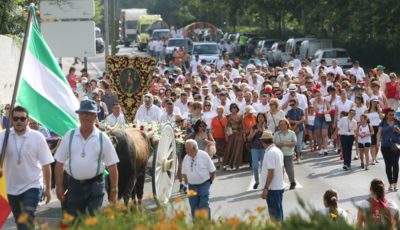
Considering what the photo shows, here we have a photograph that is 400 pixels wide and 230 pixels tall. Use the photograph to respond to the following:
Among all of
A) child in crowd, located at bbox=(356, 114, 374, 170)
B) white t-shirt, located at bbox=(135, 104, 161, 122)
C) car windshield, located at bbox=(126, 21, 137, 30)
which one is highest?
white t-shirt, located at bbox=(135, 104, 161, 122)

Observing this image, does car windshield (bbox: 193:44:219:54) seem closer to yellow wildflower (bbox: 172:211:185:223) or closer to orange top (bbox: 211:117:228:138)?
orange top (bbox: 211:117:228:138)

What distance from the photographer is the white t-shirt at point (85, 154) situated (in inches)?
467

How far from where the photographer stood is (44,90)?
42.5 ft


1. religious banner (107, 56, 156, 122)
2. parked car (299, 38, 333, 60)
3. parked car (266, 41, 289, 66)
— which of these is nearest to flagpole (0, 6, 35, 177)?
religious banner (107, 56, 156, 122)

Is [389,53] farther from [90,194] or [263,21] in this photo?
[90,194]

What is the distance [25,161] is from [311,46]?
47.8 metres

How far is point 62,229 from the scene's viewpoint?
807 centimetres

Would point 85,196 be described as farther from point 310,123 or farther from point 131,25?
point 131,25

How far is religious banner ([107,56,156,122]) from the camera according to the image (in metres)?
22.2

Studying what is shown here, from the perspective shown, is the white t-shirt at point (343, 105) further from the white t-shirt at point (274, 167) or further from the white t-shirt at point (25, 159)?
the white t-shirt at point (25, 159)

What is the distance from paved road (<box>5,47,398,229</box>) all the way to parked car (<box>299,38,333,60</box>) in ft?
108

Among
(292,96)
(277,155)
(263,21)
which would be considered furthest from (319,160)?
(263,21)

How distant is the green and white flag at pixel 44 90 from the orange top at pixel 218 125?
35.7 ft

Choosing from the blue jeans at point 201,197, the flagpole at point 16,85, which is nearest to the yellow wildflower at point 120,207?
the flagpole at point 16,85
